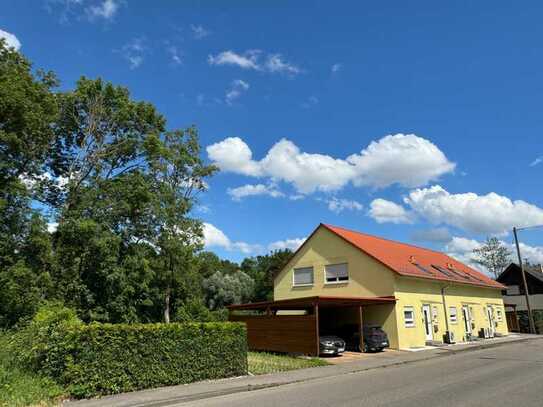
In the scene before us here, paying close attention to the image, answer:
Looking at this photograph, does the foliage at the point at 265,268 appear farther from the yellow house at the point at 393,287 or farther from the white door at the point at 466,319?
the white door at the point at 466,319

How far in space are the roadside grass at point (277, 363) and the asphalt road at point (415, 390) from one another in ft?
7.92

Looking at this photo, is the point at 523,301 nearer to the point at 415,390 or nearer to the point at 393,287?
the point at 393,287

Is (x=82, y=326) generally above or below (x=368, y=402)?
above

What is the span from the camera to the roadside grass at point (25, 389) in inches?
357

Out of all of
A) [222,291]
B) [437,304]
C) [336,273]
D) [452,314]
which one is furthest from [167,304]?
[452,314]

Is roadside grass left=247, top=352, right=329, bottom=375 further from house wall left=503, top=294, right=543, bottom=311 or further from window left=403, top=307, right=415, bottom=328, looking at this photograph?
house wall left=503, top=294, right=543, bottom=311

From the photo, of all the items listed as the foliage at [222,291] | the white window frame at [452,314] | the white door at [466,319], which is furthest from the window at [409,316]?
the foliage at [222,291]

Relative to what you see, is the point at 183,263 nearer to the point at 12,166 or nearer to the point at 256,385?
the point at 12,166

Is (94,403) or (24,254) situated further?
(24,254)

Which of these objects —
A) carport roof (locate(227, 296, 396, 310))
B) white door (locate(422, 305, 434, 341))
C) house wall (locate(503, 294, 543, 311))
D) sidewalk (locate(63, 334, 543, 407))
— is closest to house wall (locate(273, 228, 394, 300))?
carport roof (locate(227, 296, 396, 310))

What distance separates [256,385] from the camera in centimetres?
1172

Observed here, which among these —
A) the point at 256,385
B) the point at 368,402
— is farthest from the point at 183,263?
the point at 368,402

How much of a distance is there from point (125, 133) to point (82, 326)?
2128cm

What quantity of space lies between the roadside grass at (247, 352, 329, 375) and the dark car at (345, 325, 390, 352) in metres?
4.53
